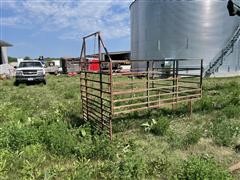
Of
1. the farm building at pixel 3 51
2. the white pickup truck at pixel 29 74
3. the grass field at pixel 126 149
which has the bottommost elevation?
the grass field at pixel 126 149

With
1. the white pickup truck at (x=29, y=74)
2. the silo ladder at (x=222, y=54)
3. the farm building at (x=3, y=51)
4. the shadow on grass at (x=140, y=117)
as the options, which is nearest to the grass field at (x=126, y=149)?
the shadow on grass at (x=140, y=117)

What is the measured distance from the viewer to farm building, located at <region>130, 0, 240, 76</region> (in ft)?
91.8

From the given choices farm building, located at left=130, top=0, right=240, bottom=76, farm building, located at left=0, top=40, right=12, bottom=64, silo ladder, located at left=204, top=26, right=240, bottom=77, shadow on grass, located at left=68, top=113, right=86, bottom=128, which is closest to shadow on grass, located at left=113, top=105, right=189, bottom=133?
shadow on grass, located at left=68, top=113, right=86, bottom=128

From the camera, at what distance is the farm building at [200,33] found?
2798 centimetres

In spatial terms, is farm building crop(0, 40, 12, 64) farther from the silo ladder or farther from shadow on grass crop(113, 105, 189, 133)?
shadow on grass crop(113, 105, 189, 133)

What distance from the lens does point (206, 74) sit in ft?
94.7

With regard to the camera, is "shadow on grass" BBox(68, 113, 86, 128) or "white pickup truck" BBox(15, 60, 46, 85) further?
"white pickup truck" BBox(15, 60, 46, 85)

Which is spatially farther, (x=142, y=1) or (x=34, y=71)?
(x=142, y=1)

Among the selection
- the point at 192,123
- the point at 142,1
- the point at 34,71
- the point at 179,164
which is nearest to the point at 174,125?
the point at 192,123

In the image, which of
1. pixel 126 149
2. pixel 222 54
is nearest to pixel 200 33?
pixel 222 54

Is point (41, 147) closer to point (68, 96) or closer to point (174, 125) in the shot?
point (174, 125)

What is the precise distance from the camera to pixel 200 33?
27984mm

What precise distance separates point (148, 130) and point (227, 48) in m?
24.0

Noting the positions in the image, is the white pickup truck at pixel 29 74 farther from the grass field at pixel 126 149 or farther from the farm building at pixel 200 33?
the grass field at pixel 126 149
